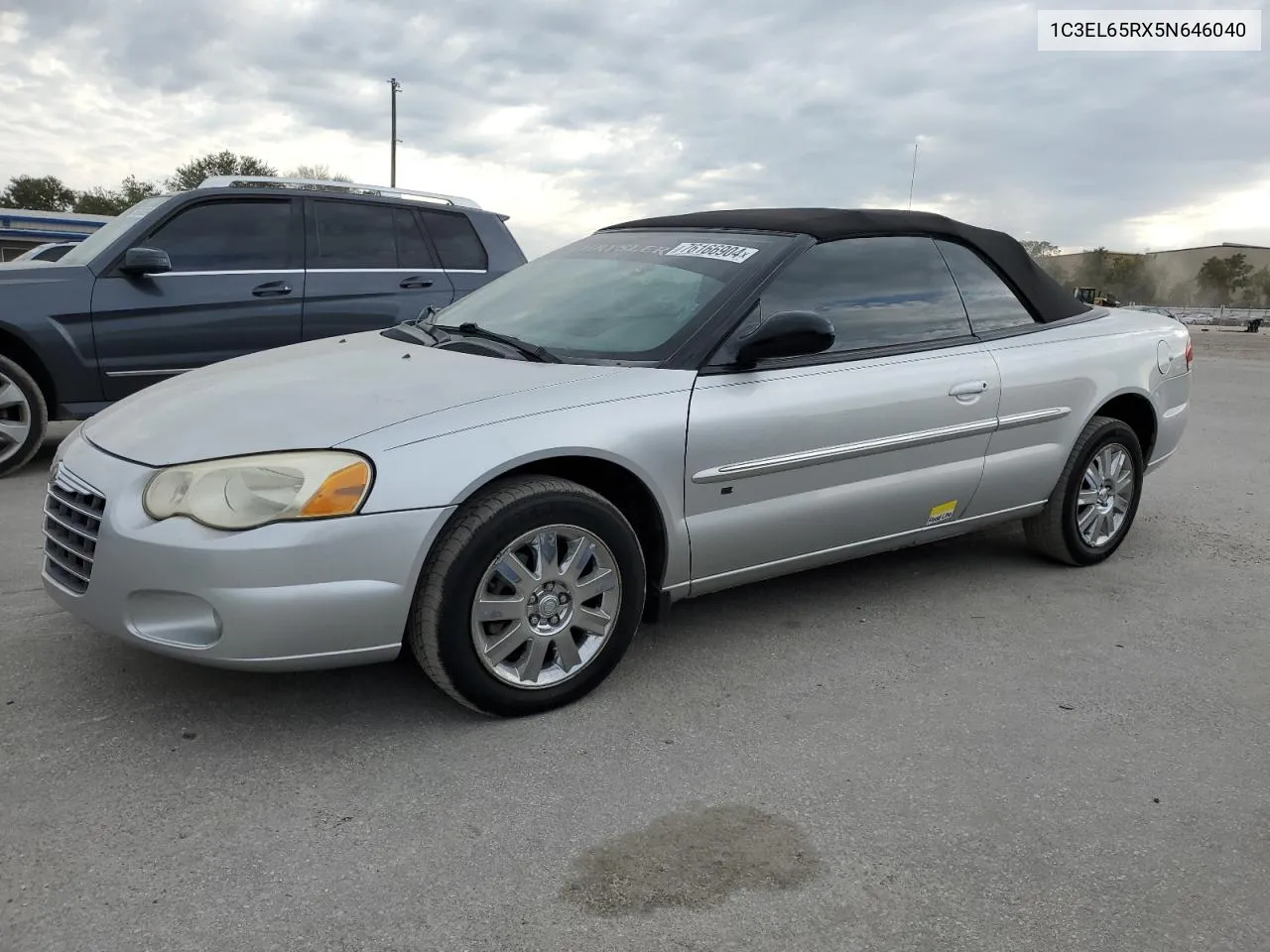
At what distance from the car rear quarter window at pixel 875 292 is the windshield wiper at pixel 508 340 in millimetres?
757

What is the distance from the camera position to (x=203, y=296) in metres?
6.39

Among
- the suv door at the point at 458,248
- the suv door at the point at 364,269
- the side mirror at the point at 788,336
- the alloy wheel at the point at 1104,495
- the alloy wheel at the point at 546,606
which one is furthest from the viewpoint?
the suv door at the point at 458,248

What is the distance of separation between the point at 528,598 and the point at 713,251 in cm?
154

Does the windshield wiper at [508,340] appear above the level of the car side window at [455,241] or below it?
below

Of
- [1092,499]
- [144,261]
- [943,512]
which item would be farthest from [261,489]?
[144,261]

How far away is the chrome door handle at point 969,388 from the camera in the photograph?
3881 millimetres

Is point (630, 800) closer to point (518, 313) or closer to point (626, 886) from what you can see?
point (626, 886)

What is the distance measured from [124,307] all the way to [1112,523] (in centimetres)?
555

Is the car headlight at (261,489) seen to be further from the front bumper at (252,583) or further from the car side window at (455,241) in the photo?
the car side window at (455,241)

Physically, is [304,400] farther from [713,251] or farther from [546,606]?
[713,251]

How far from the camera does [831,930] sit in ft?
7.00

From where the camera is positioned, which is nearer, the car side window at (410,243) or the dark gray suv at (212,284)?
the dark gray suv at (212,284)

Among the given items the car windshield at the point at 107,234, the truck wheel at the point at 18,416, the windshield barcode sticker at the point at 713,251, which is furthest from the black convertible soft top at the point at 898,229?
the truck wheel at the point at 18,416

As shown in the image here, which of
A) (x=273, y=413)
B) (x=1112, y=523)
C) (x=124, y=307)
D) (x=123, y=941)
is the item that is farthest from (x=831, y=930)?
(x=124, y=307)
